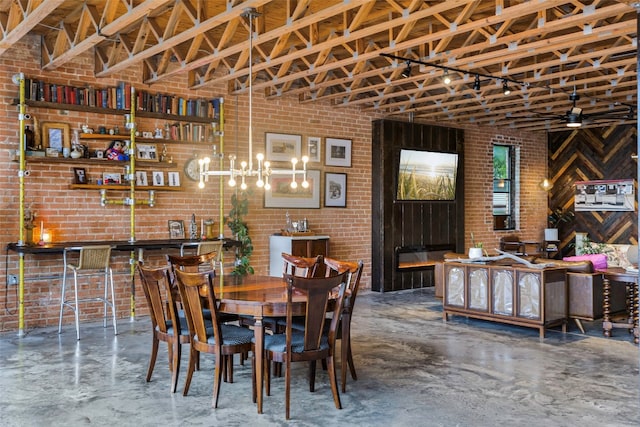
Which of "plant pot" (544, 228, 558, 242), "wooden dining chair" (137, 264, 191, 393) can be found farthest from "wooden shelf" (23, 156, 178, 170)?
"plant pot" (544, 228, 558, 242)

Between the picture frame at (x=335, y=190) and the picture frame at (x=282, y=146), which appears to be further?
the picture frame at (x=335, y=190)

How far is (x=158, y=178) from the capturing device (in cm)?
799

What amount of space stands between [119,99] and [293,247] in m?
3.15

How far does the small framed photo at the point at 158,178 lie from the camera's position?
7.96 metres

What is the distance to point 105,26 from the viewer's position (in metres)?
5.53

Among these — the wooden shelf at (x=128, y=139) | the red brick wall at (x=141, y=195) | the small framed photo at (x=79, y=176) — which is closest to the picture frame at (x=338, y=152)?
the red brick wall at (x=141, y=195)

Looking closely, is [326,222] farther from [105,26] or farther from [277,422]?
[277,422]

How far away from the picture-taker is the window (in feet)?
41.4

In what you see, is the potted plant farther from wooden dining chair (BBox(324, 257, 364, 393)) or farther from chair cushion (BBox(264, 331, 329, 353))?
chair cushion (BBox(264, 331, 329, 353))

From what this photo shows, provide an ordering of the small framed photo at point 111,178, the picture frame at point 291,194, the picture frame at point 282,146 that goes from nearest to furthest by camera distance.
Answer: the small framed photo at point 111,178 → the picture frame at point 282,146 → the picture frame at point 291,194

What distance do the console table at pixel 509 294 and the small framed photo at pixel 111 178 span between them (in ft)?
14.4

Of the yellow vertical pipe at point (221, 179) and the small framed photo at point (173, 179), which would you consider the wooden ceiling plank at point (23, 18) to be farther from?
the yellow vertical pipe at point (221, 179)

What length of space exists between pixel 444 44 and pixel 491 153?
620 cm

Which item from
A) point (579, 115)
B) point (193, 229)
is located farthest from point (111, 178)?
point (579, 115)
